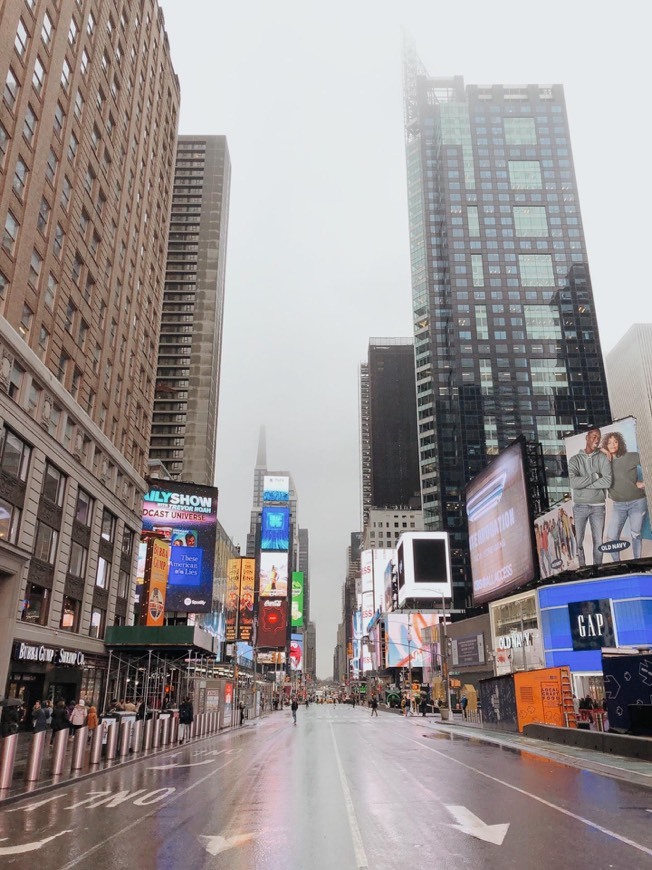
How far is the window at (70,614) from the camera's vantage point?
40.9 metres

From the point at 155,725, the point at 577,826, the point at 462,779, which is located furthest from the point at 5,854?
the point at 155,725

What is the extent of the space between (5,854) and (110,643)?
126 feet

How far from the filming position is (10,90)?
3488 centimetres

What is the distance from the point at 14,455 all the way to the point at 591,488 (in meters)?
43.9

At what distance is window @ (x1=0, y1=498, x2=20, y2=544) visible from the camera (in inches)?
1296

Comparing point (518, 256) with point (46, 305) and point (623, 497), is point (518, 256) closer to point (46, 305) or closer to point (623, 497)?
point (623, 497)

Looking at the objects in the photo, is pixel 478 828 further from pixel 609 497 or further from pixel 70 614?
pixel 609 497

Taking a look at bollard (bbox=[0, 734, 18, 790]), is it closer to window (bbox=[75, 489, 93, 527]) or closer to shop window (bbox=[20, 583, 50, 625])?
shop window (bbox=[20, 583, 50, 625])

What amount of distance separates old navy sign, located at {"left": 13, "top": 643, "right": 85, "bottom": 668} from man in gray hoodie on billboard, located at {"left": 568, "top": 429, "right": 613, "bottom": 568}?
39.8m

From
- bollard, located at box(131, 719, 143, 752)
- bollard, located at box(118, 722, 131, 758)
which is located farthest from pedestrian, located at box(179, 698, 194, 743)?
bollard, located at box(118, 722, 131, 758)

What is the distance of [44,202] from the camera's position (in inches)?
1538

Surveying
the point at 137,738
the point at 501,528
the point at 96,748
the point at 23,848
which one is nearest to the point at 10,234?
the point at 137,738

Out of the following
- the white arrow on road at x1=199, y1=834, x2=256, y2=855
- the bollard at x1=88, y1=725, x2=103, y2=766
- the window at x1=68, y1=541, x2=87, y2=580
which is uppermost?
the window at x1=68, y1=541, x2=87, y2=580

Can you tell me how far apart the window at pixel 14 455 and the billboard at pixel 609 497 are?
41.8 m
